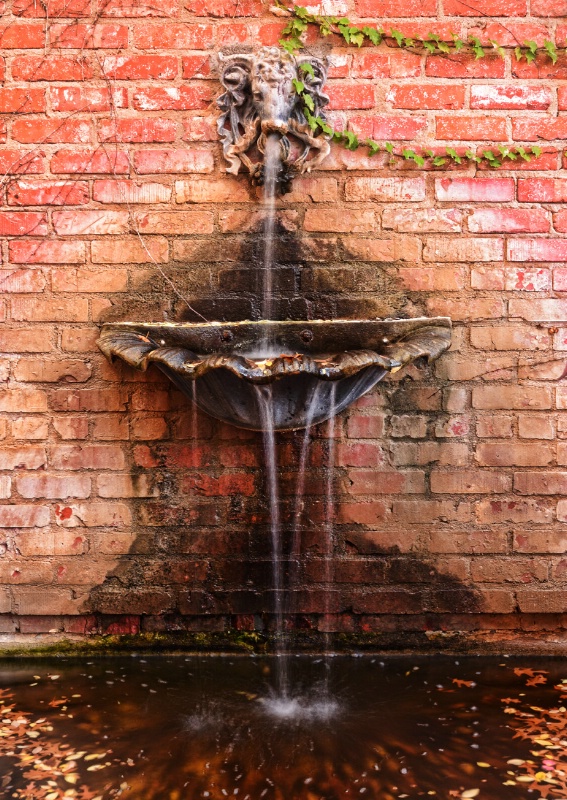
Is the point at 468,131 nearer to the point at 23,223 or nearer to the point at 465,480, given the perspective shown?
the point at 465,480

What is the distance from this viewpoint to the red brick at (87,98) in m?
2.43

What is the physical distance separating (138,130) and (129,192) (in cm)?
21

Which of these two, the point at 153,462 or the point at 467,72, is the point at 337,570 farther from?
the point at 467,72

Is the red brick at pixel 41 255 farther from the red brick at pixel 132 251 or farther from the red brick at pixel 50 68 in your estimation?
the red brick at pixel 50 68

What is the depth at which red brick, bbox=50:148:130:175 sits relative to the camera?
95.8 inches

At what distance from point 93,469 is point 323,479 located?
784 mm

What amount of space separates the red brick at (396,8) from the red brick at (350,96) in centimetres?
24

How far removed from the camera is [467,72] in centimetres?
243

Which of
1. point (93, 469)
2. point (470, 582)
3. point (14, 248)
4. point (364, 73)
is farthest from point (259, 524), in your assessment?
point (364, 73)

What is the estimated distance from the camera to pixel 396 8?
2416 mm

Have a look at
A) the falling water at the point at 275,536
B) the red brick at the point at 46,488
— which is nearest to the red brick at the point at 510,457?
the falling water at the point at 275,536

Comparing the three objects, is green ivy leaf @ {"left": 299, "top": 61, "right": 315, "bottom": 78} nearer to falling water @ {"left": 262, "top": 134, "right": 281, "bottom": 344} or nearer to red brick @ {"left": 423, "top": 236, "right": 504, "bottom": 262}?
falling water @ {"left": 262, "top": 134, "right": 281, "bottom": 344}

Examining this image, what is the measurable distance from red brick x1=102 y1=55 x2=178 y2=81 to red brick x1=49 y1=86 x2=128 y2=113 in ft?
0.18

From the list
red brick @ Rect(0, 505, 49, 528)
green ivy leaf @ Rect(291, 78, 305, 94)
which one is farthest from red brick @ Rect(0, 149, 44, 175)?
red brick @ Rect(0, 505, 49, 528)
